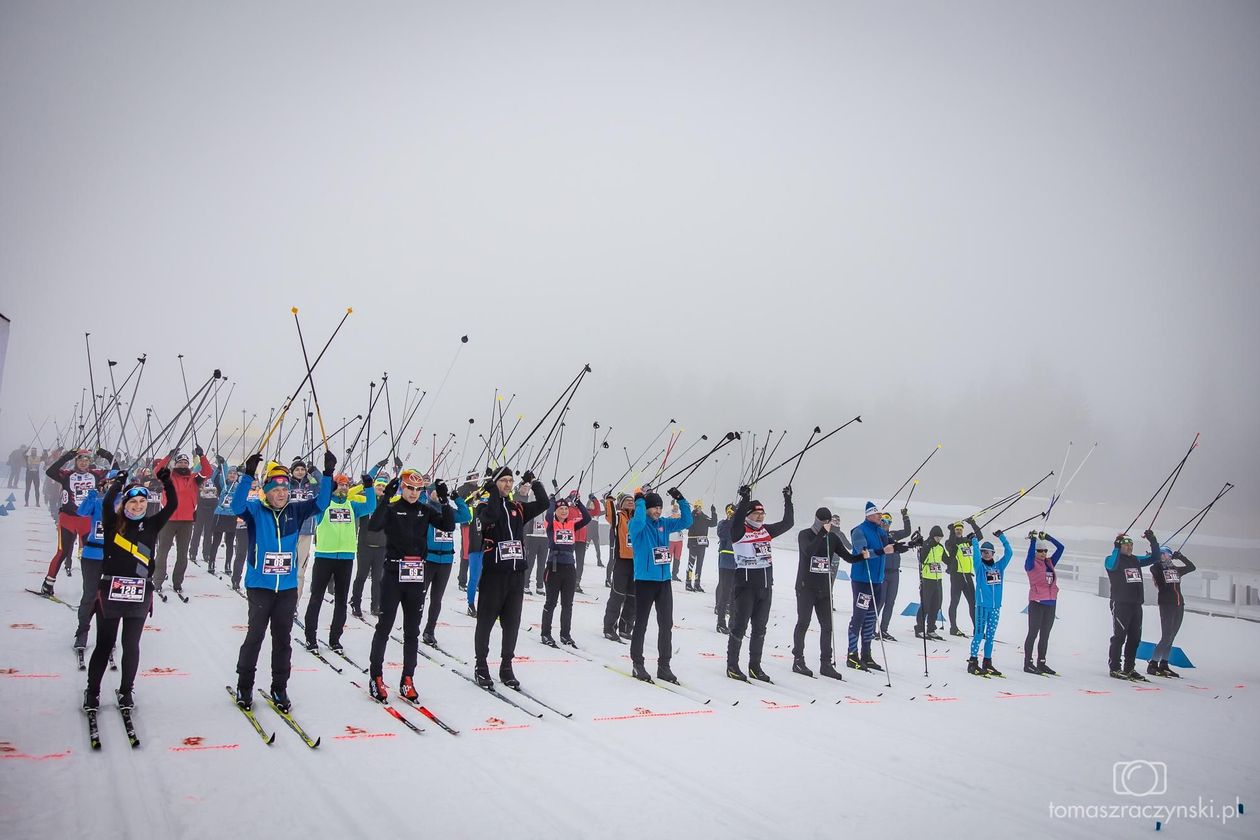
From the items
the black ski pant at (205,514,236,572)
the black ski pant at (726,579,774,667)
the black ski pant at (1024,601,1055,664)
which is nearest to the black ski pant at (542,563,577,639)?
the black ski pant at (726,579,774,667)

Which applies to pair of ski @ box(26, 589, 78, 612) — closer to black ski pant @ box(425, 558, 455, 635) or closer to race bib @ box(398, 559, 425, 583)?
black ski pant @ box(425, 558, 455, 635)

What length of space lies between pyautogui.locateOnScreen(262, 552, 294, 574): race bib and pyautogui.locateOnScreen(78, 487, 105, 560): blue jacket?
1.20 metres

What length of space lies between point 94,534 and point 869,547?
8.16 metres

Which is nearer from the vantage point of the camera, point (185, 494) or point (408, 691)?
point (408, 691)

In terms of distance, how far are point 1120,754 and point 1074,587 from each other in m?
16.6

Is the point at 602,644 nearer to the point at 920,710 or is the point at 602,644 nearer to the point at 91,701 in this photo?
the point at 920,710

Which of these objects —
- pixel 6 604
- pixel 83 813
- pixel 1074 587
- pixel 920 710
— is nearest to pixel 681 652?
pixel 920 710

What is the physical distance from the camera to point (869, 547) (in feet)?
28.4

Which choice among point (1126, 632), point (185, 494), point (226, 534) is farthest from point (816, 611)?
point (226, 534)

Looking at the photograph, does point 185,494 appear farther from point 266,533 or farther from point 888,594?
point 888,594

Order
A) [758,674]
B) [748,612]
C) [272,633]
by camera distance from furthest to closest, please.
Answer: [748,612] < [758,674] < [272,633]

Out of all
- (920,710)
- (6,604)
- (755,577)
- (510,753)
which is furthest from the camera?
(6,604)

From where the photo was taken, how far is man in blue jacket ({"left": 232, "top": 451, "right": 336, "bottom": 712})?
→ 520 cm

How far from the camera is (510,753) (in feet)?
15.1
